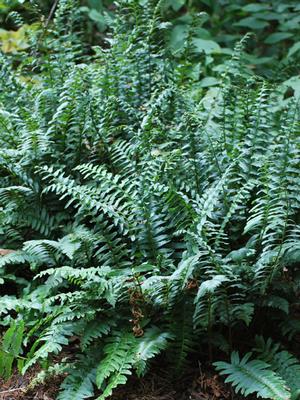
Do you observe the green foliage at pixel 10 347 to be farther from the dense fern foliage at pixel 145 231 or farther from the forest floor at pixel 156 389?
the forest floor at pixel 156 389

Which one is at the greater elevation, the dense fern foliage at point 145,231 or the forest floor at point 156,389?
the dense fern foliage at point 145,231

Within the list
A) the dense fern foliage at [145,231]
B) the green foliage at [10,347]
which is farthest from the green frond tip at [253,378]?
the green foliage at [10,347]

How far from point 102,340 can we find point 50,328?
0.31 meters

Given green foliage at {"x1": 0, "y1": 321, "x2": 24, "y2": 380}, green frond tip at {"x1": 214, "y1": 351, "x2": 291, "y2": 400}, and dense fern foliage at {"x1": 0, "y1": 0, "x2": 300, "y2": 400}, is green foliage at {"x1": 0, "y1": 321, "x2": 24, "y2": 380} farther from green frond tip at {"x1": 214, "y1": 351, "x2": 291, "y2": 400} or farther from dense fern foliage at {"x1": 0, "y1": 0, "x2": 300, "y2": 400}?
green frond tip at {"x1": 214, "y1": 351, "x2": 291, "y2": 400}

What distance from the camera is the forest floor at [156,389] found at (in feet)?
9.35

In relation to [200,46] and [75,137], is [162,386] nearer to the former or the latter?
[75,137]

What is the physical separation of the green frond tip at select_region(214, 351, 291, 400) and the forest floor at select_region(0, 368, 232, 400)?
4.1 inches

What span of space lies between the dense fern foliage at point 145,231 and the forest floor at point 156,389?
0.33ft

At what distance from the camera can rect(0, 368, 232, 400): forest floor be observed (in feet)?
9.35

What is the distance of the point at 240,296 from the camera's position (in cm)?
301

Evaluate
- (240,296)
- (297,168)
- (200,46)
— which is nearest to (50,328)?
(240,296)

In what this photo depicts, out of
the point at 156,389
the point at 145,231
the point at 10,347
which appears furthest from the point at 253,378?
the point at 10,347

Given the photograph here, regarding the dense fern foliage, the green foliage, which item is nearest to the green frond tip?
the dense fern foliage

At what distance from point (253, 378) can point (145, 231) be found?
38.3 inches
